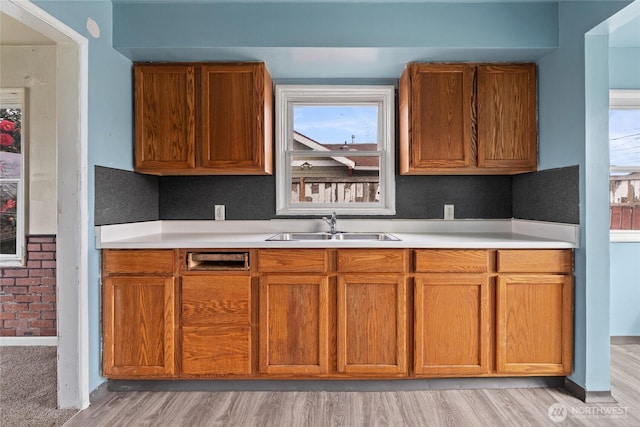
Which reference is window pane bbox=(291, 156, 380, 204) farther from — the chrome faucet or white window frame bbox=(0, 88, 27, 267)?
white window frame bbox=(0, 88, 27, 267)

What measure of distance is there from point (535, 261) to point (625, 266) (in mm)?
1376

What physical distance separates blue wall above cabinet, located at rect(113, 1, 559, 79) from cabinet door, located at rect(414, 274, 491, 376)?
4.88 feet

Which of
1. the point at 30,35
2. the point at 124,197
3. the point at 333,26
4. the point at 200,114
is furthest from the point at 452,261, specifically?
the point at 30,35

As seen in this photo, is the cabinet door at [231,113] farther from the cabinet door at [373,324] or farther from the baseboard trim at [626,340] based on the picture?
the baseboard trim at [626,340]

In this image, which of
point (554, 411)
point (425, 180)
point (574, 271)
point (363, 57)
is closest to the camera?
point (554, 411)

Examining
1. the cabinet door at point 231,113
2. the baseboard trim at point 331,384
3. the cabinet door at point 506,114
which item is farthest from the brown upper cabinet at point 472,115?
the baseboard trim at point 331,384

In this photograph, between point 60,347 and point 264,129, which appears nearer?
point 60,347

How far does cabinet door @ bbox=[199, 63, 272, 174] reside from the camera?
8.36 feet

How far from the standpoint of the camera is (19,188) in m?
3.07

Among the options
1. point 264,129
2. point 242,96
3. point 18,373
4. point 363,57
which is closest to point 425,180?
point 363,57

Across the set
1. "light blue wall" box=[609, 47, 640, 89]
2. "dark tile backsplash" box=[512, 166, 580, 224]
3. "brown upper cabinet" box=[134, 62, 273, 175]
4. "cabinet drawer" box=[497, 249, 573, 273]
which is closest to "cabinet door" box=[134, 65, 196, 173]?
"brown upper cabinet" box=[134, 62, 273, 175]

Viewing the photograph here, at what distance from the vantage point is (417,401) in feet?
7.11

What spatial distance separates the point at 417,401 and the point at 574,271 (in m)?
1.23

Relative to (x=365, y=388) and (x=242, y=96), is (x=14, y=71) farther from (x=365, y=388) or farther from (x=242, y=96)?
(x=365, y=388)
